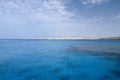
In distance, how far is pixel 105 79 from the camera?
1420 centimetres

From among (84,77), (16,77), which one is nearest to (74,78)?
(84,77)

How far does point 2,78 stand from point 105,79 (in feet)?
30.3

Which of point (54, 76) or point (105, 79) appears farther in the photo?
point (54, 76)

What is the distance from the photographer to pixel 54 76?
1514 cm

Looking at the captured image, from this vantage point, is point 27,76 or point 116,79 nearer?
point 116,79

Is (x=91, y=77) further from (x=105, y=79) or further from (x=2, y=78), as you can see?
(x=2, y=78)

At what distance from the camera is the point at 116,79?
13836 mm

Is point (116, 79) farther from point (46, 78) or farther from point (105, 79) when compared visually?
point (46, 78)

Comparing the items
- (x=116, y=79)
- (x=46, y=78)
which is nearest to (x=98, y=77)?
(x=116, y=79)

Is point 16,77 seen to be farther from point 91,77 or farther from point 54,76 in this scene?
point 91,77

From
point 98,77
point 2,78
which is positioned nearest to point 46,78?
point 2,78

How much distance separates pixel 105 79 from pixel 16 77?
8.10 metres

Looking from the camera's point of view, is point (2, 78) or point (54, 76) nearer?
point (2, 78)

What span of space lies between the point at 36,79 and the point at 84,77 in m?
4.48
